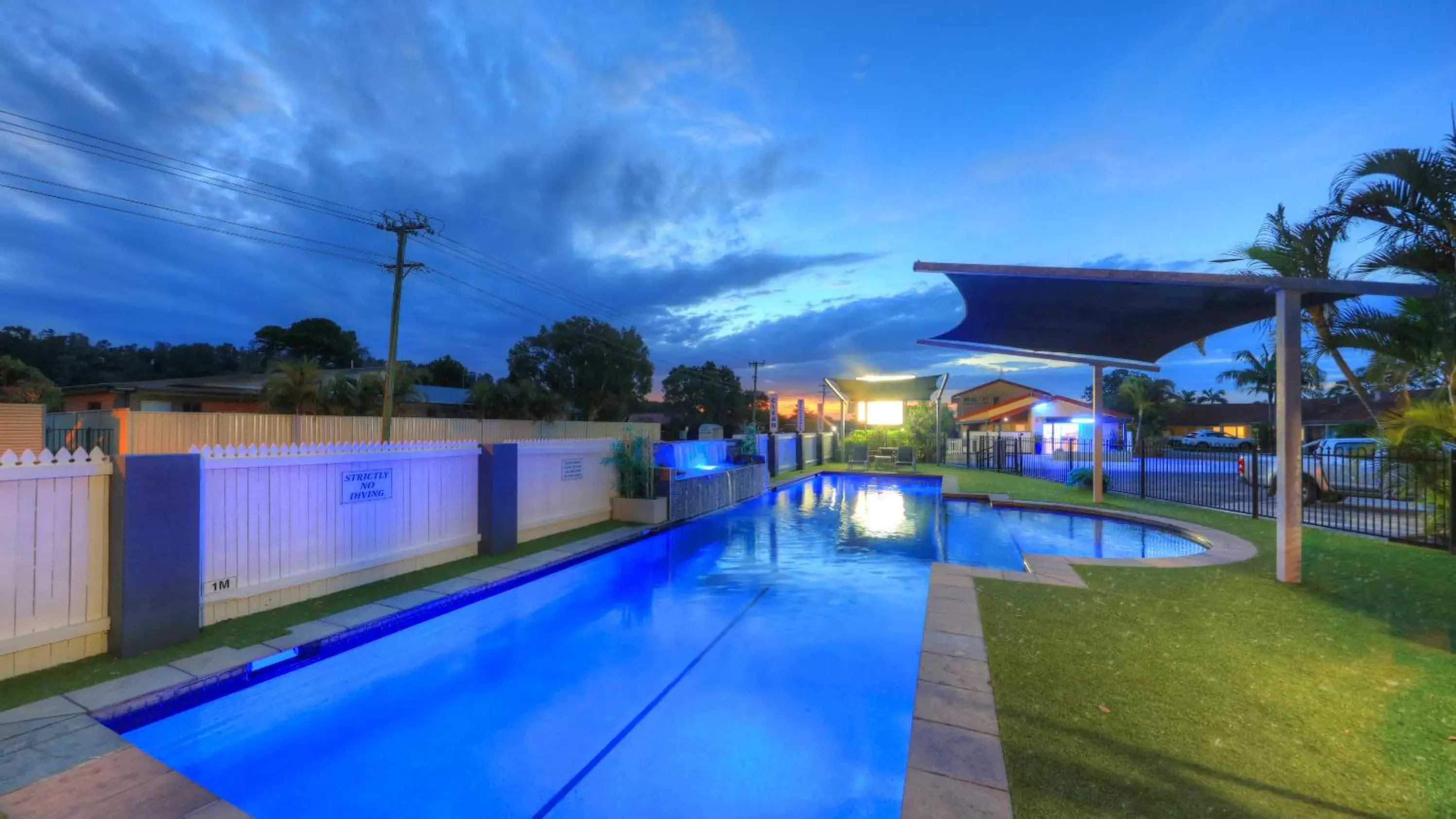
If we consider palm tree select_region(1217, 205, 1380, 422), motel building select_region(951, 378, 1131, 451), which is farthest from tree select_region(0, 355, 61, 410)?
motel building select_region(951, 378, 1131, 451)

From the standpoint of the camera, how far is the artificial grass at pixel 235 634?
341 cm

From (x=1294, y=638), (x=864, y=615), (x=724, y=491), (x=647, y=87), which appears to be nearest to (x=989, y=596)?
(x=864, y=615)

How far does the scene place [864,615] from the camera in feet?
18.3

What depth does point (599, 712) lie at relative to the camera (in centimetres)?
385

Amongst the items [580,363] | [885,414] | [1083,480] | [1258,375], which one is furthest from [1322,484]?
[580,363]

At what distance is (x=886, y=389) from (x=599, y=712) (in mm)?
26653

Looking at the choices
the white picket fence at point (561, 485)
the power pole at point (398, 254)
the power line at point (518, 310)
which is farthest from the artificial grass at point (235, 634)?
the power line at point (518, 310)

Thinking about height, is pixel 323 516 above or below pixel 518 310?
below

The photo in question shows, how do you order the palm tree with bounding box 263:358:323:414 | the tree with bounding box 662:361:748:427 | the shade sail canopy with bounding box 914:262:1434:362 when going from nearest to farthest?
1. the shade sail canopy with bounding box 914:262:1434:362
2. the palm tree with bounding box 263:358:323:414
3. the tree with bounding box 662:361:748:427

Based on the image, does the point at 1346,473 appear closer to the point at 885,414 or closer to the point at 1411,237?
the point at 1411,237

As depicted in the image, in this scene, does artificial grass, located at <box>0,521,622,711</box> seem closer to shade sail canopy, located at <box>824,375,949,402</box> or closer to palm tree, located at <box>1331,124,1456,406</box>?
palm tree, located at <box>1331,124,1456,406</box>

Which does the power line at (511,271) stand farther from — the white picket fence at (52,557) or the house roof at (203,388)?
the white picket fence at (52,557)

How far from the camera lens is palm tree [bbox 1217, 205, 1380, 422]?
7.89 m

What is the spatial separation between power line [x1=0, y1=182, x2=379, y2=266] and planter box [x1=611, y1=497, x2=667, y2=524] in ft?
36.6
